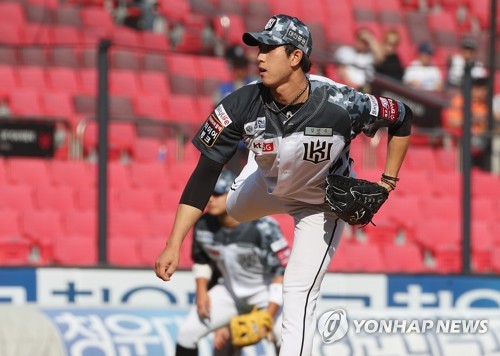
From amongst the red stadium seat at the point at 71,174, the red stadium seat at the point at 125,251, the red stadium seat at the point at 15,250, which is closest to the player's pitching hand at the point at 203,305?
the red stadium seat at the point at 125,251

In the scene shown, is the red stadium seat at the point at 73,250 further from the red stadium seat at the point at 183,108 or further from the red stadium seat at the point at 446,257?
the red stadium seat at the point at 446,257

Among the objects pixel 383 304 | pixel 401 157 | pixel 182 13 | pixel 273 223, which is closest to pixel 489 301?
pixel 383 304

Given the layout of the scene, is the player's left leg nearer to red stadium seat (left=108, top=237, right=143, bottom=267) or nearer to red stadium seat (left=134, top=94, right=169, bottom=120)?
red stadium seat (left=108, top=237, right=143, bottom=267)

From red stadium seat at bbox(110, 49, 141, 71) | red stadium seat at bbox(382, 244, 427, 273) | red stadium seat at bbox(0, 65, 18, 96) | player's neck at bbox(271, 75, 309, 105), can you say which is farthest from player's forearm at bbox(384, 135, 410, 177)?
red stadium seat at bbox(110, 49, 141, 71)

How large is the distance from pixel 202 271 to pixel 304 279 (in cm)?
221

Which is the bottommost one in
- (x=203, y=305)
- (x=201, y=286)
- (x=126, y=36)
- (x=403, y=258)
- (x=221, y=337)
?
(x=403, y=258)

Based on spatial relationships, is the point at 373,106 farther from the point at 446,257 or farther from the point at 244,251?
the point at 446,257

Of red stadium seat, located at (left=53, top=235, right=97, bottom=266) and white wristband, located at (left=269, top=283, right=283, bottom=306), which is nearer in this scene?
white wristband, located at (left=269, top=283, right=283, bottom=306)

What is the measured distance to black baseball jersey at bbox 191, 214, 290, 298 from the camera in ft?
27.6

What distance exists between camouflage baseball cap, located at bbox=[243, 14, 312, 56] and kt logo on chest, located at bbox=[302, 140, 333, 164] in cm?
46

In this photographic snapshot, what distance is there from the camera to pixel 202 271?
8555 mm

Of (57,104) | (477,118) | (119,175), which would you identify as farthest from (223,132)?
(477,118)

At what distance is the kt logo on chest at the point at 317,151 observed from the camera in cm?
617

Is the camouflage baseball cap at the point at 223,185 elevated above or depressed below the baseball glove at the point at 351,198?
below
